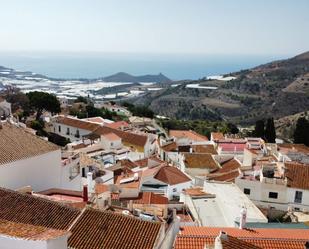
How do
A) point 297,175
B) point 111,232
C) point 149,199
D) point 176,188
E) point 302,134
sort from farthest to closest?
point 302,134 < point 176,188 < point 297,175 < point 149,199 < point 111,232

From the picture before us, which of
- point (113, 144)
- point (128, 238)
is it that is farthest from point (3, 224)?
point (113, 144)

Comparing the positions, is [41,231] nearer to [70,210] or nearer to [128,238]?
[128,238]

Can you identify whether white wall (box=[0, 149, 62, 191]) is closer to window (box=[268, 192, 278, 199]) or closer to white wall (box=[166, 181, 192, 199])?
white wall (box=[166, 181, 192, 199])

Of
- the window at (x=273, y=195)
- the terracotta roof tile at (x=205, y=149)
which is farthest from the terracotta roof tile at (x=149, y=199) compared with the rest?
the terracotta roof tile at (x=205, y=149)

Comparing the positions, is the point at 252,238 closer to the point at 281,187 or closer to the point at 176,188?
the point at 281,187

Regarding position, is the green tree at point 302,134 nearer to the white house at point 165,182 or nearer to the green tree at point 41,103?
the white house at point 165,182

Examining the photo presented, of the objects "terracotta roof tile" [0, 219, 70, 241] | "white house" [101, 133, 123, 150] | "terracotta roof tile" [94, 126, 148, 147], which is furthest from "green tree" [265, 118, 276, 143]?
"terracotta roof tile" [0, 219, 70, 241]

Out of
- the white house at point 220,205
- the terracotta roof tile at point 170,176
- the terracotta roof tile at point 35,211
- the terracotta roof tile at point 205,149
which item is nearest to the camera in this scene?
the terracotta roof tile at point 35,211

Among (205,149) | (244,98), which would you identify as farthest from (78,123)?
(244,98)
